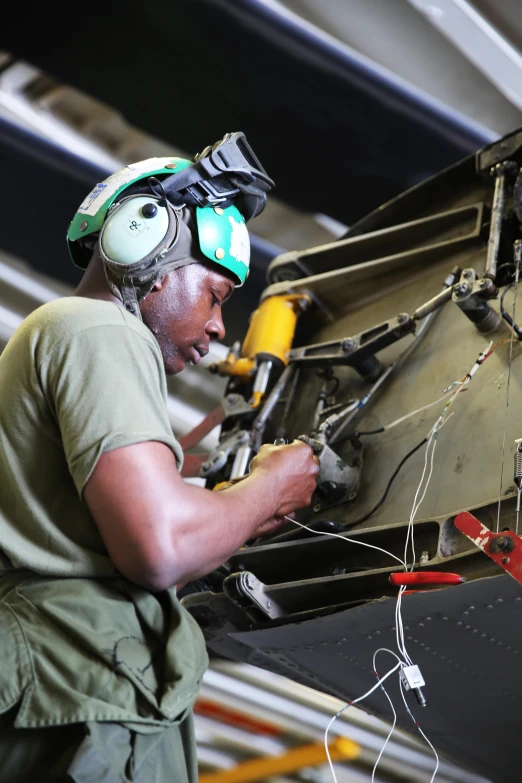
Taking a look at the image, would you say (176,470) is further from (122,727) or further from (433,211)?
(433,211)

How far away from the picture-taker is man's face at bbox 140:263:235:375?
2023 mm

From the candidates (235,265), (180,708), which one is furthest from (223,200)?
(180,708)

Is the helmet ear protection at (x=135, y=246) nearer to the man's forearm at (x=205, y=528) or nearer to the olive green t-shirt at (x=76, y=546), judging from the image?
the olive green t-shirt at (x=76, y=546)

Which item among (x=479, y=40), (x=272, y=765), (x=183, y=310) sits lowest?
(x=272, y=765)

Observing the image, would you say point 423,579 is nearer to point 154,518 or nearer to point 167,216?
point 154,518

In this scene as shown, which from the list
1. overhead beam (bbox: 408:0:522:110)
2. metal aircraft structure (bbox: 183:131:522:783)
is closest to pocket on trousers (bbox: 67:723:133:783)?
metal aircraft structure (bbox: 183:131:522:783)

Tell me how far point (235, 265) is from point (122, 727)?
111 cm

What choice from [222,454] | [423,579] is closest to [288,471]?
[423,579]

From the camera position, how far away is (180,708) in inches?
60.9

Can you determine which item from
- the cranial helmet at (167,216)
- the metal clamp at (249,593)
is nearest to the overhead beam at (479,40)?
the cranial helmet at (167,216)

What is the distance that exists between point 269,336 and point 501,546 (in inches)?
57.7

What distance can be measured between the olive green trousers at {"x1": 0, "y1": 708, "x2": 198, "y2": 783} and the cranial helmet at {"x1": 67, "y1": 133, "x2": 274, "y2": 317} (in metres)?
0.89

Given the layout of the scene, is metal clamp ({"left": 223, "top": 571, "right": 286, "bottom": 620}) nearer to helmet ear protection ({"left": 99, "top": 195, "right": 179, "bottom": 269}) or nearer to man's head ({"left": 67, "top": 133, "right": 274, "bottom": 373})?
man's head ({"left": 67, "top": 133, "right": 274, "bottom": 373})

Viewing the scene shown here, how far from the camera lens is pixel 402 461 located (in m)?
2.54
